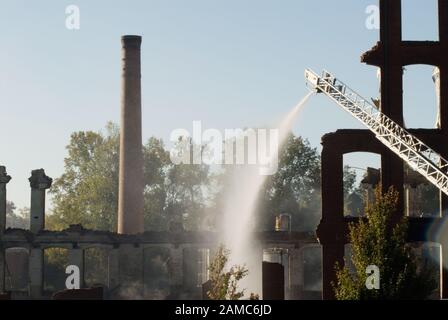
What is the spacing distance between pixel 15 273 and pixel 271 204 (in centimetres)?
2066

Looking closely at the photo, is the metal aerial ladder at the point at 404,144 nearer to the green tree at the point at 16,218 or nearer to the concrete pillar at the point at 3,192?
the concrete pillar at the point at 3,192

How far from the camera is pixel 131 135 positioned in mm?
50438

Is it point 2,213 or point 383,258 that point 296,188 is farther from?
point 383,258

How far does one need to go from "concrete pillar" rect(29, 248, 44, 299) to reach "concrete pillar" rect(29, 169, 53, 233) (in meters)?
1.42

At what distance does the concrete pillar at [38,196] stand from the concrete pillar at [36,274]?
1416 mm

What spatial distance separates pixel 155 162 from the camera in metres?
71.1

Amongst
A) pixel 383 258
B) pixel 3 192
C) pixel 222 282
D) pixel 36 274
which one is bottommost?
pixel 36 274

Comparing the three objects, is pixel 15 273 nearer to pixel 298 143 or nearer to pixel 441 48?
pixel 298 143

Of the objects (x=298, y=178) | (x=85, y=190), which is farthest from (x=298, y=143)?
(x=85, y=190)

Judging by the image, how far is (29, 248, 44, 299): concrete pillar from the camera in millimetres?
44906

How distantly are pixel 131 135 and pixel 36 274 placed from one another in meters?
9.85

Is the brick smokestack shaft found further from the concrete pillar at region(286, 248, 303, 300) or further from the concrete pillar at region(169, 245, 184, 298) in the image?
the concrete pillar at region(286, 248, 303, 300)

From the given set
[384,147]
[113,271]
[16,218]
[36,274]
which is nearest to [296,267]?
[113,271]

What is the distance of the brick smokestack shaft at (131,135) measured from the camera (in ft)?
164
